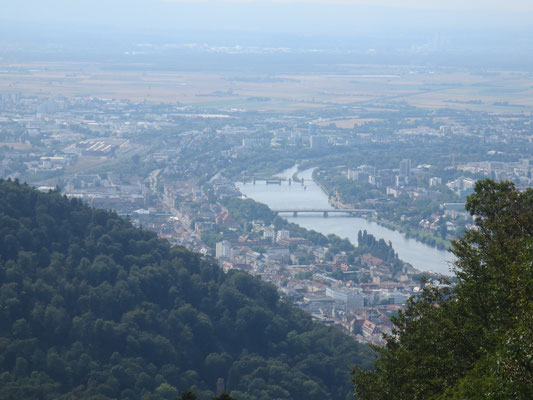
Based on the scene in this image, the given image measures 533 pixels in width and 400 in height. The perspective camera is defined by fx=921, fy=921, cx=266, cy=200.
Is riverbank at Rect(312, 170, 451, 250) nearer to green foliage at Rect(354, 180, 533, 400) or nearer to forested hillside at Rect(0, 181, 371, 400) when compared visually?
forested hillside at Rect(0, 181, 371, 400)

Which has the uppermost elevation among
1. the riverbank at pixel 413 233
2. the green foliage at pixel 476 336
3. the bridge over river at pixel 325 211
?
the green foliage at pixel 476 336

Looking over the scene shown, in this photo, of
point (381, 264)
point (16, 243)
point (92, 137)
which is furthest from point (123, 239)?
point (92, 137)

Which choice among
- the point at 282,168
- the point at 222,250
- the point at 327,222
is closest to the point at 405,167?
the point at 282,168

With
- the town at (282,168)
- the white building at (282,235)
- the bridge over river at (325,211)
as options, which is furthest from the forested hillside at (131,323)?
the bridge over river at (325,211)

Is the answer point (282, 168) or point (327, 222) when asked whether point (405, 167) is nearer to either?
point (282, 168)

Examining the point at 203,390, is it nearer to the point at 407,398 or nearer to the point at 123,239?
the point at 123,239

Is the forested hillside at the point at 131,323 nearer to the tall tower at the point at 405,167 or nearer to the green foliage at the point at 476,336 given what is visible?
the green foliage at the point at 476,336

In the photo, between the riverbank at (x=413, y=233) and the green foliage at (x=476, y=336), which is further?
the riverbank at (x=413, y=233)
